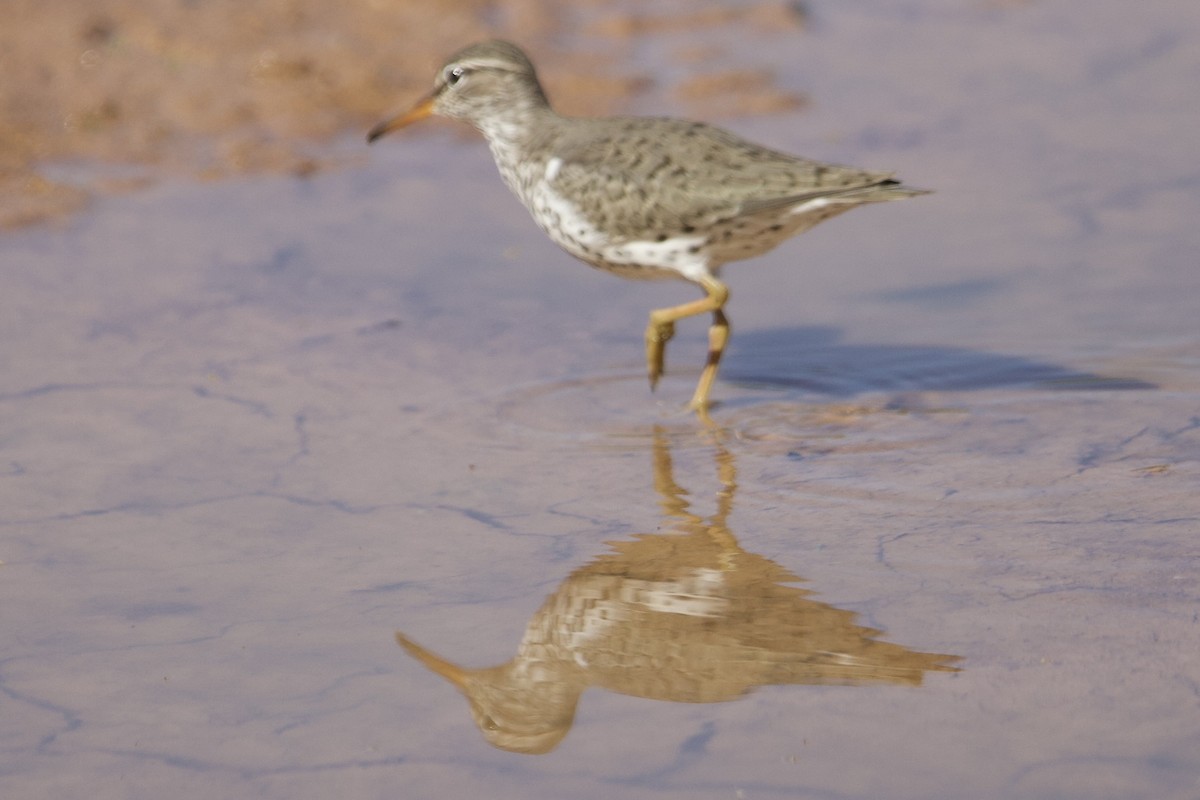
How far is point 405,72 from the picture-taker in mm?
10977

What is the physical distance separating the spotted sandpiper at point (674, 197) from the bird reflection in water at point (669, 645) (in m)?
1.82

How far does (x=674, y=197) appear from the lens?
646 cm

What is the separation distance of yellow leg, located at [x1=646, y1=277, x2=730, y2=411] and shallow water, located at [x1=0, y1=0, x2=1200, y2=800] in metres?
0.17

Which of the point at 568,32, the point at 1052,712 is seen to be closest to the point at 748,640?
the point at 1052,712

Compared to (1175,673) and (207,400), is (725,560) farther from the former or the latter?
(207,400)

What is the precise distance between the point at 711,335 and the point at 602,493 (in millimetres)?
1507

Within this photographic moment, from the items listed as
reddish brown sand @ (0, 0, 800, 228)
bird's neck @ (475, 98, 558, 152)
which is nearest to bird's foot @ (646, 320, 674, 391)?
bird's neck @ (475, 98, 558, 152)

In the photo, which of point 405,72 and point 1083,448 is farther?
point 405,72

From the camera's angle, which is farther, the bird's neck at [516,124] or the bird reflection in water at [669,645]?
the bird's neck at [516,124]

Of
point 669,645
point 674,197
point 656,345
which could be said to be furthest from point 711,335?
A: point 669,645

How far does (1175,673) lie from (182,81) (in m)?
8.28

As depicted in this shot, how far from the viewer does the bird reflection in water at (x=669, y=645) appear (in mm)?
4211

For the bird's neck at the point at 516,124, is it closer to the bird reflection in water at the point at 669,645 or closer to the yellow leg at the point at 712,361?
the yellow leg at the point at 712,361

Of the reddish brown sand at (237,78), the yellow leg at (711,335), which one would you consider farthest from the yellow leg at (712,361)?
the reddish brown sand at (237,78)
